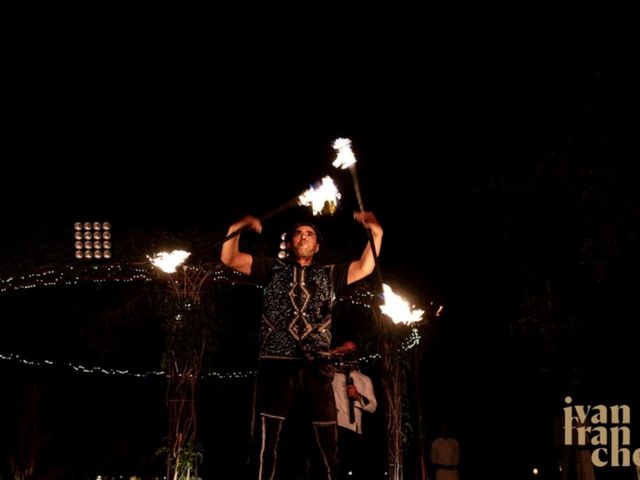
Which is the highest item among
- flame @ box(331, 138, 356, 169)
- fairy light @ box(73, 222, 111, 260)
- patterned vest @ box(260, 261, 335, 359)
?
fairy light @ box(73, 222, 111, 260)

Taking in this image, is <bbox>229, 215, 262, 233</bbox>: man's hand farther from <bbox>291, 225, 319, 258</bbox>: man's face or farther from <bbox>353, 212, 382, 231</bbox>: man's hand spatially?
<bbox>353, 212, 382, 231</bbox>: man's hand

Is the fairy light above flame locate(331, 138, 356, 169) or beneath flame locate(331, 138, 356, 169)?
above

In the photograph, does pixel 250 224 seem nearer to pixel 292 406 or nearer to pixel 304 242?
pixel 304 242

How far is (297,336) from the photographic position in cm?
423

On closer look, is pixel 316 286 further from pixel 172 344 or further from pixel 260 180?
pixel 260 180

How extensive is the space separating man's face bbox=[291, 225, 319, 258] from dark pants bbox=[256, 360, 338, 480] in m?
0.72

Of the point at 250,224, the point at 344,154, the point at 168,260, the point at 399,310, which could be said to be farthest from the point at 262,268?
the point at 399,310

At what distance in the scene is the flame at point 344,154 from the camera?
176 inches

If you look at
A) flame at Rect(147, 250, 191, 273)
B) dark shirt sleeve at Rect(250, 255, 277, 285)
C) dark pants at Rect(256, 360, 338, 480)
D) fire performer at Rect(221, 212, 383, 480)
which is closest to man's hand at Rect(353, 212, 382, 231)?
fire performer at Rect(221, 212, 383, 480)

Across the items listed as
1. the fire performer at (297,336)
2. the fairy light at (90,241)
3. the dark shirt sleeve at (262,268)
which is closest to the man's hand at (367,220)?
the fire performer at (297,336)

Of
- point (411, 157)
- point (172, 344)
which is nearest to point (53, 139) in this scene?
point (172, 344)

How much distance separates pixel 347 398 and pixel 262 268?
4294 mm

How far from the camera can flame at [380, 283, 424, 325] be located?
9219 mm

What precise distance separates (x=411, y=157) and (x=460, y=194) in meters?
1.17
